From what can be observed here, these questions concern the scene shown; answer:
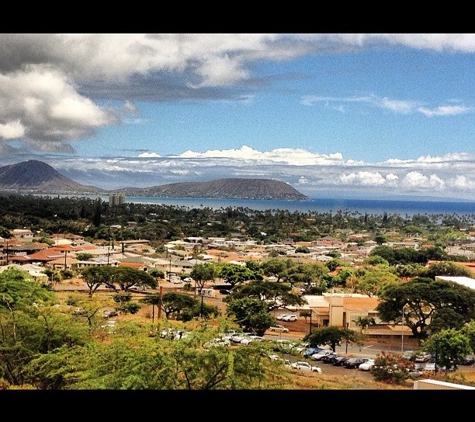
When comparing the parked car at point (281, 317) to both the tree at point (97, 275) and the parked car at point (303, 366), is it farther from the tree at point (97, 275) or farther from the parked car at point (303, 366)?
the tree at point (97, 275)

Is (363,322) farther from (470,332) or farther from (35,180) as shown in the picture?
(35,180)

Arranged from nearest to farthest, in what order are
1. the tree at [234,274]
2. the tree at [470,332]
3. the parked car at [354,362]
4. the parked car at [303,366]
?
the parked car at [303,366] < the parked car at [354,362] < the tree at [470,332] < the tree at [234,274]

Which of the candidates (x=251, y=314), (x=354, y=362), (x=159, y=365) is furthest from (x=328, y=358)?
(x=159, y=365)

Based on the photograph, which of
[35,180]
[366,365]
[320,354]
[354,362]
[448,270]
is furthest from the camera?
[448,270]

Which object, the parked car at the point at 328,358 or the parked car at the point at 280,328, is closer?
the parked car at the point at 328,358

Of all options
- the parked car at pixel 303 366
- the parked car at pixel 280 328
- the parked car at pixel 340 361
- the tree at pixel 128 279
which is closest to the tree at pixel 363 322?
the parked car at pixel 280 328

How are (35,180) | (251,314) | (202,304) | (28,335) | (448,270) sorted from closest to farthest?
1. (28,335)
2. (251,314)
3. (202,304)
4. (35,180)
5. (448,270)

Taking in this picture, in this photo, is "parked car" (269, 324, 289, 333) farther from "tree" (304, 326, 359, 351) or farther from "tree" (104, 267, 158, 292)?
"tree" (104, 267, 158, 292)
